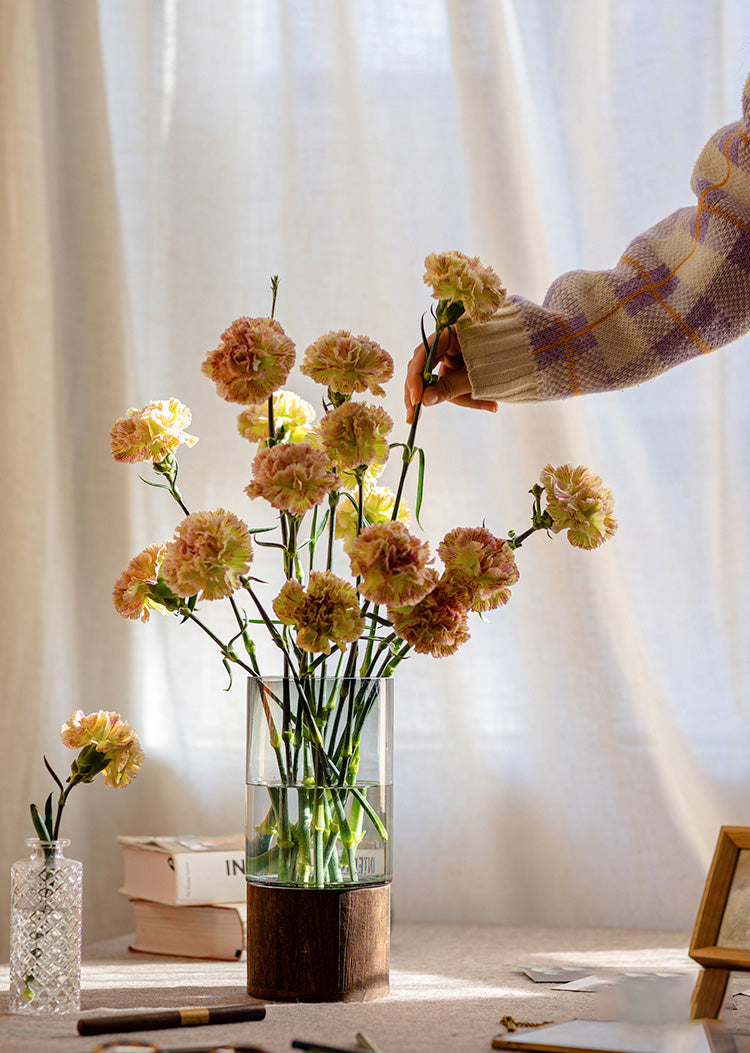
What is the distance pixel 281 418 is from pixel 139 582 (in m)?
0.20

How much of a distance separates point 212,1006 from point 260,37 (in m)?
1.30

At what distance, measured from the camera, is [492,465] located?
1.58 m

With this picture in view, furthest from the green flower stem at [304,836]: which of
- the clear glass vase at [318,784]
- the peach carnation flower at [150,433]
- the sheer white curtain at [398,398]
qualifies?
the sheer white curtain at [398,398]

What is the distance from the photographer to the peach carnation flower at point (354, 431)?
933 millimetres

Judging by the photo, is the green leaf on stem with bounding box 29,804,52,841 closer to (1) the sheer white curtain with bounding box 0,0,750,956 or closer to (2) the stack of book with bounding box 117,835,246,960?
(2) the stack of book with bounding box 117,835,246,960

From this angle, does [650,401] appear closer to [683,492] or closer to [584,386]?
[683,492]

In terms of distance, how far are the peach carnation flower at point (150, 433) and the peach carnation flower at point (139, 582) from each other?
0.08m

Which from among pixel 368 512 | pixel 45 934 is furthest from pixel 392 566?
pixel 45 934

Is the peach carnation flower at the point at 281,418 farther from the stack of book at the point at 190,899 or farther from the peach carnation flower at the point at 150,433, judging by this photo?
the stack of book at the point at 190,899

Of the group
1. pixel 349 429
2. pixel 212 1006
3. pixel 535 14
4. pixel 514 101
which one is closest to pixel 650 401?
pixel 514 101

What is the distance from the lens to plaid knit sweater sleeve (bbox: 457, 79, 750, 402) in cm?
100

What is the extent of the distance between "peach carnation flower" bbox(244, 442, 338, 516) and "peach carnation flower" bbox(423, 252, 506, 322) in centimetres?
17

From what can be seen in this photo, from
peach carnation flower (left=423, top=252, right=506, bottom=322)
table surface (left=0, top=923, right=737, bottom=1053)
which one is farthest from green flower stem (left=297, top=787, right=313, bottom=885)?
peach carnation flower (left=423, top=252, right=506, bottom=322)

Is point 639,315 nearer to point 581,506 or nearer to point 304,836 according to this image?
point 581,506
